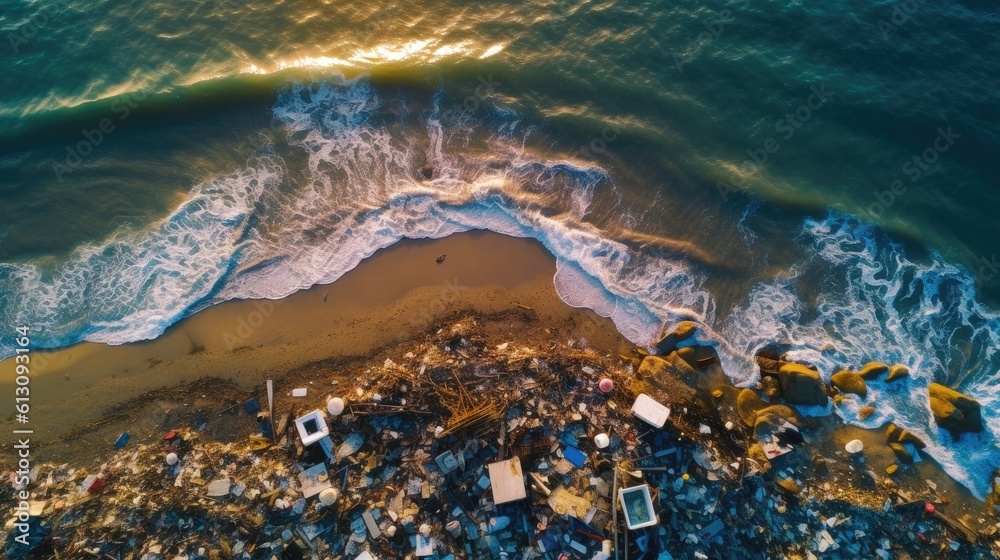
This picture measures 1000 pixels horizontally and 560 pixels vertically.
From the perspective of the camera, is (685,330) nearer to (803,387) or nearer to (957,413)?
(803,387)

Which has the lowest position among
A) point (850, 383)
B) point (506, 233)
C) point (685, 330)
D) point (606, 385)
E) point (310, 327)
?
point (850, 383)

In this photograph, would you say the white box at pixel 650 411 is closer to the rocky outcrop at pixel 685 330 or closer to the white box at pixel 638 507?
the white box at pixel 638 507

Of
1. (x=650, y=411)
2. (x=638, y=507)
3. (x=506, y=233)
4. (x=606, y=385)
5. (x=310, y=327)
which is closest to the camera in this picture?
(x=638, y=507)

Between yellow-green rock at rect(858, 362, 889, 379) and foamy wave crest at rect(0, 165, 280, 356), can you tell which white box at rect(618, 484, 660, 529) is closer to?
yellow-green rock at rect(858, 362, 889, 379)

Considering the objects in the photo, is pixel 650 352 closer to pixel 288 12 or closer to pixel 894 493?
pixel 894 493

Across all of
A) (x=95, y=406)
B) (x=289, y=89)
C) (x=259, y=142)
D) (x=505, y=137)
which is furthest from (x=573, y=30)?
(x=95, y=406)

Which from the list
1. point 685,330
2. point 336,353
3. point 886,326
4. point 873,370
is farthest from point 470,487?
point 886,326

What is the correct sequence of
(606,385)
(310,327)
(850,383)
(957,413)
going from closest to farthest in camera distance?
(606,385), (957,413), (850,383), (310,327)
